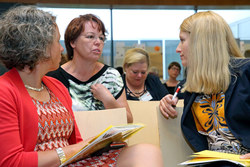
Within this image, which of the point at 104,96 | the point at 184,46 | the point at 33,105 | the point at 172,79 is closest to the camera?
the point at 33,105

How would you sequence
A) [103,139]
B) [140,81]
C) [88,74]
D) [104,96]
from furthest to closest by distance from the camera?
[140,81] → [88,74] → [104,96] → [103,139]

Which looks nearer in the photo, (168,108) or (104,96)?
(168,108)

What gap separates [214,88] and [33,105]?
1.03 meters

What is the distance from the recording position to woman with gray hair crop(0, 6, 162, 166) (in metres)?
1.34

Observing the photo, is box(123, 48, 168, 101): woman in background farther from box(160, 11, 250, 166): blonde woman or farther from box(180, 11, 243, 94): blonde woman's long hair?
box(180, 11, 243, 94): blonde woman's long hair

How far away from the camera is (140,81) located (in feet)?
12.0

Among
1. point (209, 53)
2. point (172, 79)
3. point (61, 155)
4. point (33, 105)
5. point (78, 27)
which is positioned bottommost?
point (172, 79)

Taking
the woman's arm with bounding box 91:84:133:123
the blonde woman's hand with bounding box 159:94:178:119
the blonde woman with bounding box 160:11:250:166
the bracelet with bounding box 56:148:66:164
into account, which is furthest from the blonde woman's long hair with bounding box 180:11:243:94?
the bracelet with bounding box 56:148:66:164

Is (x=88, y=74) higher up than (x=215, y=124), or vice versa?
(x=88, y=74)

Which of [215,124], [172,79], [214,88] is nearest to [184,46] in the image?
[214,88]

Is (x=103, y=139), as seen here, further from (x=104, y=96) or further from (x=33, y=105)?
(x=104, y=96)

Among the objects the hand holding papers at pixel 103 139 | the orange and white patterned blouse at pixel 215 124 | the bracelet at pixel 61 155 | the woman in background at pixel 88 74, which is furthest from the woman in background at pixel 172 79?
the bracelet at pixel 61 155

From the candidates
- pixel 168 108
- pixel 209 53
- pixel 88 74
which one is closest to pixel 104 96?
pixel 88 74

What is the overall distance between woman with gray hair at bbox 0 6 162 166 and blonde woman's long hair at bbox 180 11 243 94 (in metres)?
0.59
